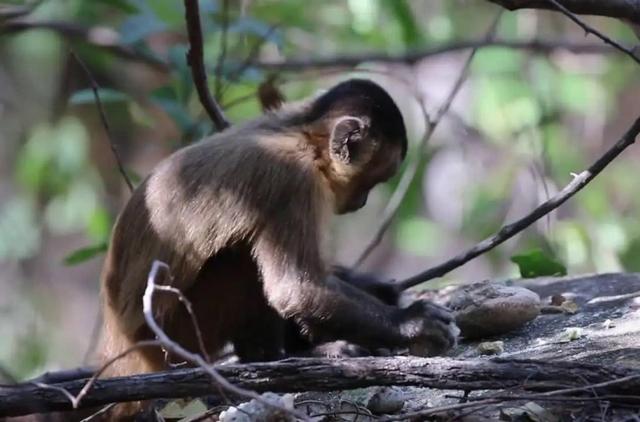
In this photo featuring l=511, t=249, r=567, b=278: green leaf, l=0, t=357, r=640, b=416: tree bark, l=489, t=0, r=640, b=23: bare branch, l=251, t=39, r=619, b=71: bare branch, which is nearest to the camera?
l=0, t=357, r=640, b=416: tree bark

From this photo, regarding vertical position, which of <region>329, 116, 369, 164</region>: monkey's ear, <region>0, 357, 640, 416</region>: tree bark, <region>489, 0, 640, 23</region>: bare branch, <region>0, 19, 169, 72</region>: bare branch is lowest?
<region>0, 357, 640, 416</region>: tree bark

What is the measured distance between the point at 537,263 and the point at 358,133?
3.91ft

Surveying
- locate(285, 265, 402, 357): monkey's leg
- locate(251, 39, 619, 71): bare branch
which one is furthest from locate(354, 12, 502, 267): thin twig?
locate(285, 265, 402, 357): monkey's leg

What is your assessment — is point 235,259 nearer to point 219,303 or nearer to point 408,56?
point 219,303

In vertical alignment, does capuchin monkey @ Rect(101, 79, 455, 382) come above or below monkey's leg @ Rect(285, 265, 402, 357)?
above

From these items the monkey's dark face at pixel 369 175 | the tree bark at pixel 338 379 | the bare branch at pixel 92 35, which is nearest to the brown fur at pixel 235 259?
the monkey's dark face at pixel 369 175

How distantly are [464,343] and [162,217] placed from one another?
1.24 m

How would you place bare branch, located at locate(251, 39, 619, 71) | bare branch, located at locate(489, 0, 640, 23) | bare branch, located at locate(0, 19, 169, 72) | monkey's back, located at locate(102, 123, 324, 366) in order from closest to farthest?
1. bare branch, located at locate(489, 0, 640, 23)
2. monkey's back, located at locate(102, 123, 324, 366)
3. bare branch, located at locate(0, 19, 169, 72)
4. bare branch, located at locate(251, 39, 619, 71)

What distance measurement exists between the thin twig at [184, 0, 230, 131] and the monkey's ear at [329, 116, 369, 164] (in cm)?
71

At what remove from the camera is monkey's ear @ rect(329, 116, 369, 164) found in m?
4.58

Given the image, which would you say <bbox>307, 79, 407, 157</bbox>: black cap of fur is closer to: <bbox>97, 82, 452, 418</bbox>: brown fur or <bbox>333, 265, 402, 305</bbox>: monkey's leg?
<bbox>97, 82, 452, 418</bbox>: brown fur

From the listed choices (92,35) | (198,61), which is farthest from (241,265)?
(92,35)

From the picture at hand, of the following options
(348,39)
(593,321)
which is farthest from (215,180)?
(348,39)

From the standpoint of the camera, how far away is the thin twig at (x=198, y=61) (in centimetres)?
459
